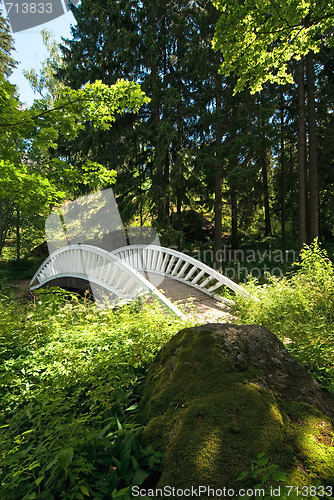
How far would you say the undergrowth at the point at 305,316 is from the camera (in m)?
2.41

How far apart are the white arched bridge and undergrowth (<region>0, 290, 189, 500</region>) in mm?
2028

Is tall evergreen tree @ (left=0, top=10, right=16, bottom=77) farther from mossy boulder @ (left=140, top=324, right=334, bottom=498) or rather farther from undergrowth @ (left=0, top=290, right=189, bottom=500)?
mossy boulder @ (left=140, top=324, right=334, bottom=498)

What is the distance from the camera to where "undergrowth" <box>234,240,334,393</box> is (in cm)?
241

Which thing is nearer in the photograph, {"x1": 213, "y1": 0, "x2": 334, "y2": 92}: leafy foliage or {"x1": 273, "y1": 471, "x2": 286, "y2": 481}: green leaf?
{"x1": 273, "y1": 471, "x2": 286, "y2": 481}: green leaf

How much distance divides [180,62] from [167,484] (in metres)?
14.3

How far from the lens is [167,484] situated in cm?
122

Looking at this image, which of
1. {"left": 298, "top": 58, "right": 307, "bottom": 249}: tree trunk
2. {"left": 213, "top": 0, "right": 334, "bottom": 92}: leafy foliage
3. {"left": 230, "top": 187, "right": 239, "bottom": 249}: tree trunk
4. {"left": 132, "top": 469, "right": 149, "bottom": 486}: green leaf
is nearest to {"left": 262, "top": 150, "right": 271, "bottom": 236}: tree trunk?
{"left": 230, "top": 187, "right": 239, "bottom": 249}: tree trunk

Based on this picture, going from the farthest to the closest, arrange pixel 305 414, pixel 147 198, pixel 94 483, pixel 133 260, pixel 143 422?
pixel 147 198
pixel 133 260
pixel 143 422
pixel 305 414
pixel 94 483

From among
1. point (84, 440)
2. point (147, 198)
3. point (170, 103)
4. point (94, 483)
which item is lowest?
point (94, 483)

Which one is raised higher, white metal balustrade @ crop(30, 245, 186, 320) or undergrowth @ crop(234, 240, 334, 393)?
white metal balustrade @ crop(30, 245, 186, 320)

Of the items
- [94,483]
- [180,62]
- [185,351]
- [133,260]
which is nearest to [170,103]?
[180,62]

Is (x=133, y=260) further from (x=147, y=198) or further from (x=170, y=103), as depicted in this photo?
(x=170, y=103)

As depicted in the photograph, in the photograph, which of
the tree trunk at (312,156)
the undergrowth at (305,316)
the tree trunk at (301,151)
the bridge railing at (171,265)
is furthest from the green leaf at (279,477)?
the tree trunk at (312,156)

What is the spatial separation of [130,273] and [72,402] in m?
4.86
